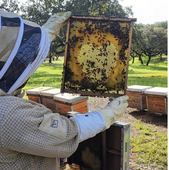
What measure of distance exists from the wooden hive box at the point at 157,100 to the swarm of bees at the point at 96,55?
3.93m

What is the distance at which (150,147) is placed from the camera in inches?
174

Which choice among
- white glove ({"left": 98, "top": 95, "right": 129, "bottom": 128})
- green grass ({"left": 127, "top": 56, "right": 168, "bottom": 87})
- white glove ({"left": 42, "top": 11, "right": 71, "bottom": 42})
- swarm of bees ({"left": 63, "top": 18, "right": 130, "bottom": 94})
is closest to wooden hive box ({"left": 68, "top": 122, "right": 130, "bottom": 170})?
white glove ({"left": 98, "top": 95, "right": 129, "bottom": 128})

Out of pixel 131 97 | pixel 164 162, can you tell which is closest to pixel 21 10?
pixel 131 97

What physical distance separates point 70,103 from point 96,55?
274 centimetres

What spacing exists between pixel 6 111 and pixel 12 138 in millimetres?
171

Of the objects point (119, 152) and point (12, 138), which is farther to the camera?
point (119, 152)

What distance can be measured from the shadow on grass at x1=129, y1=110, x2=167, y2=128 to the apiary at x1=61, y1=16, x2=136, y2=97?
4.10 meters

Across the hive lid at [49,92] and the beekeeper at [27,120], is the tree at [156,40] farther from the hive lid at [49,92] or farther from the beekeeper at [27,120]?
the beekeeper at [27,120]

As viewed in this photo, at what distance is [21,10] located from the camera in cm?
1259

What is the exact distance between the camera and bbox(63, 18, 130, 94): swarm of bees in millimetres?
2521

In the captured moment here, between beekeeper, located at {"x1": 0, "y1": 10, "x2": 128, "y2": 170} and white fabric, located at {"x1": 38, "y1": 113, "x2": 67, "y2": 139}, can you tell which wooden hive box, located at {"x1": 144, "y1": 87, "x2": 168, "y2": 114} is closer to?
beekeeper, located at {"x1": 0, "y1": 10, "x2": 128, "y2": 170}

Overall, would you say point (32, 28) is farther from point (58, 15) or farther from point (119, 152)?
point (119, 152)

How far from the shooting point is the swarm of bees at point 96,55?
2.52 meters

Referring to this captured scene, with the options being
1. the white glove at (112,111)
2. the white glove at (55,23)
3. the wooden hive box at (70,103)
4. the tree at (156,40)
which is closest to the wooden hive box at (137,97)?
the wooden hive box at (70,103)
